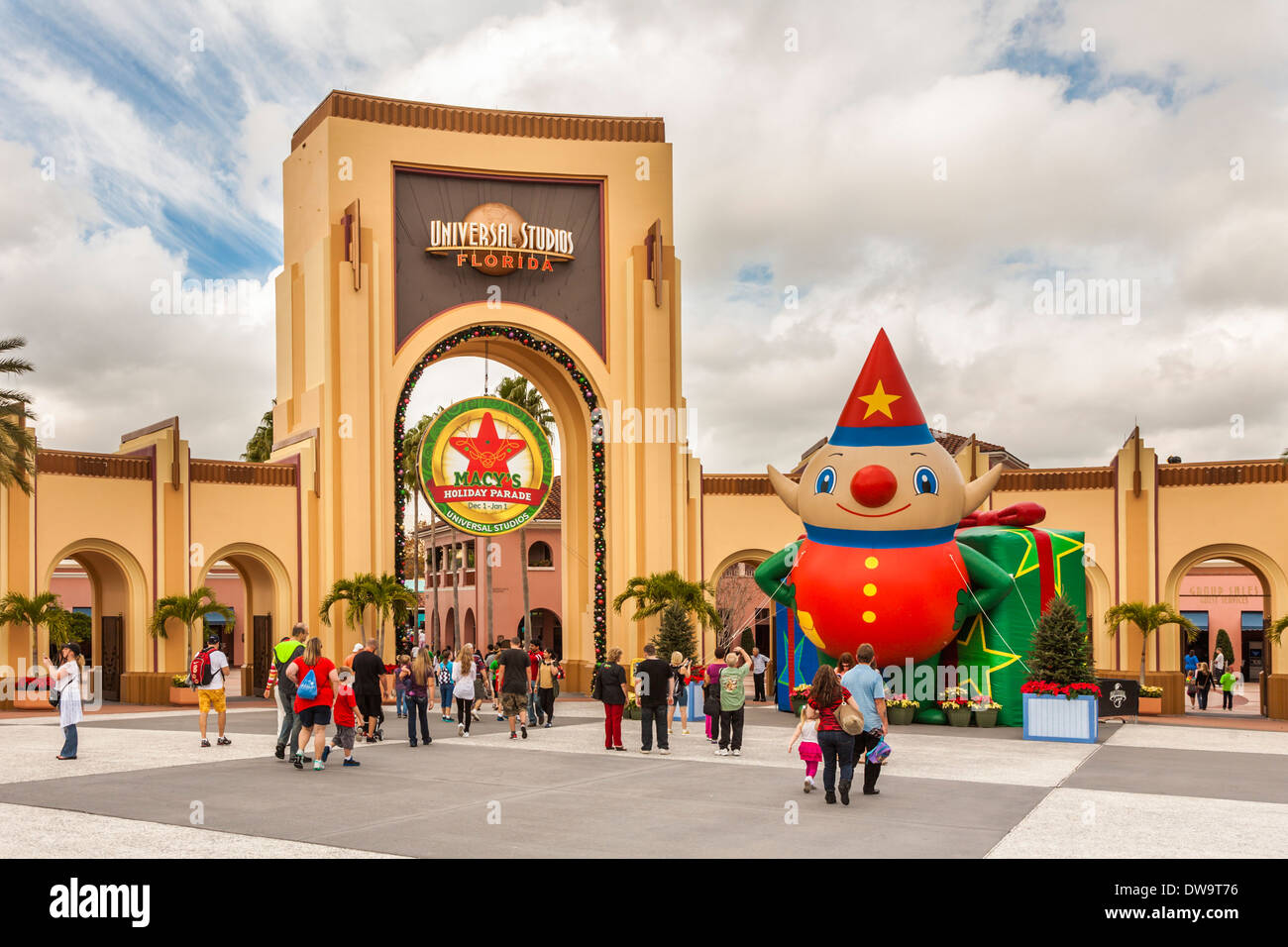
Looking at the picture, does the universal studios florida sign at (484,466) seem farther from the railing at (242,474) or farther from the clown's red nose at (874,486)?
the clown's red nose at (874,486)

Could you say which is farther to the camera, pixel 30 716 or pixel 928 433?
pixel 30 716

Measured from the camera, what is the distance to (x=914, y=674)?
72.7 ft

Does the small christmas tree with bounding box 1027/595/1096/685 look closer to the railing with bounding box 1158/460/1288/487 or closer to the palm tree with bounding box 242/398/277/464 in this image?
the railing with bounding box 1158/460/1288/487

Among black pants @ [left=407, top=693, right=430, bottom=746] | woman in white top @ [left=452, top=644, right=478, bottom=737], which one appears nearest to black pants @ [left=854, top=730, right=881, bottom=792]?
black pants @ [left=407, top=693, right=430, bottom=746]

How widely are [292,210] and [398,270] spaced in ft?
13.7

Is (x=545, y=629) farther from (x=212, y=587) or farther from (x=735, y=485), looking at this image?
(x=735, y=485)

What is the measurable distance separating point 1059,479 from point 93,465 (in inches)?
929

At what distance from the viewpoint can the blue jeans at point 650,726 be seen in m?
18.0

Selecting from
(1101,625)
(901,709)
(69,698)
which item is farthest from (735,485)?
(69,698)

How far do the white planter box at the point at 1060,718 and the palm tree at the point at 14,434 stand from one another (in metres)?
19.9

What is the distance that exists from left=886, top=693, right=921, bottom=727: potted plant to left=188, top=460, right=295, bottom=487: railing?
53.7ft

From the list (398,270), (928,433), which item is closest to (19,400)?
(398,270)

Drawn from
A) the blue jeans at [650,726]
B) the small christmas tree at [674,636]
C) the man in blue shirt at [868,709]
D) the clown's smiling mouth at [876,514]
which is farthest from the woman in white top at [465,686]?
the man in blue shirt at [868,709]
